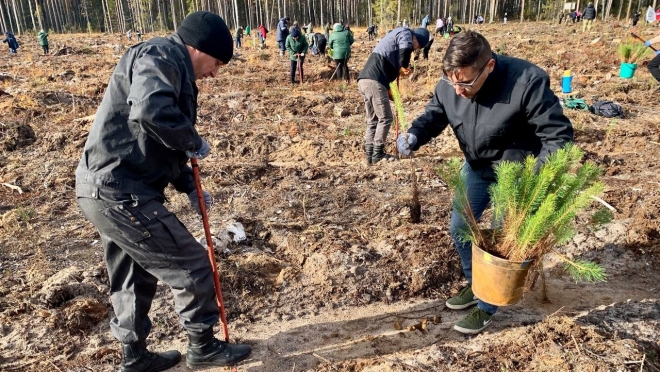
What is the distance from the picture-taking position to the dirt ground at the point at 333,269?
8.80 ft

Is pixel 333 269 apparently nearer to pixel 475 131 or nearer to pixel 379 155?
pixel 475 131

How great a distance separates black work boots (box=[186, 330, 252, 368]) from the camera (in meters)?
2.49

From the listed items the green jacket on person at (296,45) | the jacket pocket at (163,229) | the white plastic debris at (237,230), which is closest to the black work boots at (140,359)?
the jacket pocket at (163,229)

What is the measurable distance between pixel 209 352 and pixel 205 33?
68.9 inches

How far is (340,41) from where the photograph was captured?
11234 millimetres

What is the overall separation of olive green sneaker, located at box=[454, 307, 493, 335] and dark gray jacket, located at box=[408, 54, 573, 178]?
0.91 m

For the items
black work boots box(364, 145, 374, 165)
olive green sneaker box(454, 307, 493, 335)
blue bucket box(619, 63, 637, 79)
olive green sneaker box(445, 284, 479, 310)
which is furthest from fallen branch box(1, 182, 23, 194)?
blue bucket box(619, 63, 637, 79)

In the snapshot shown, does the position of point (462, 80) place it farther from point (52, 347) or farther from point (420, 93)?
point (420, 93)

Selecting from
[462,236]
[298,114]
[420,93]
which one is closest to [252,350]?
[462,236]

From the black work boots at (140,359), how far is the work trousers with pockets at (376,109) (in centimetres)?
403

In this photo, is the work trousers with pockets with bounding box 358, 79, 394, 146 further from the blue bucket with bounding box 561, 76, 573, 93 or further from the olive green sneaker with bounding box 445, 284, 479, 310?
the blue bucket with bounding box 561, 76, 573, 93

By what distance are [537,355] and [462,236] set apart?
77 centimetres

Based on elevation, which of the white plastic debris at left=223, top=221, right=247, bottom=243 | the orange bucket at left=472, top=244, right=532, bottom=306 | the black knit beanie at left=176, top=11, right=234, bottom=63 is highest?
the black knit beanie at left=176, top=11, right=234, bottom=63

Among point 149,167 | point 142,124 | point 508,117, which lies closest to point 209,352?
point 149,167
